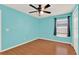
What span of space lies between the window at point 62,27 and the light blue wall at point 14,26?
195 cm

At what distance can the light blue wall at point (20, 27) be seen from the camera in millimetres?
3611

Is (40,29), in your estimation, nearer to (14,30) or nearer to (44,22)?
(44,22)

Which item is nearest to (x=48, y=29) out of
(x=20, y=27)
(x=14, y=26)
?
(x=20, y=27)

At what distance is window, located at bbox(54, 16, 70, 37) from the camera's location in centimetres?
535

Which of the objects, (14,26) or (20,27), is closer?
(14,26)

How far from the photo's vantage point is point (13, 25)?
13.5ft

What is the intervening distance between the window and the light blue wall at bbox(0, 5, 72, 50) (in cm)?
26

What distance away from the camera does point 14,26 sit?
4.19 metres

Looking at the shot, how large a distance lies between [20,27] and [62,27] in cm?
279

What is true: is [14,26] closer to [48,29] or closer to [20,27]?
[20,27]

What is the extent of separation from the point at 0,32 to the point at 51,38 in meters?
3.84

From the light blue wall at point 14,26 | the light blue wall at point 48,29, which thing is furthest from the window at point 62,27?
the light blue wall at point 14,26
